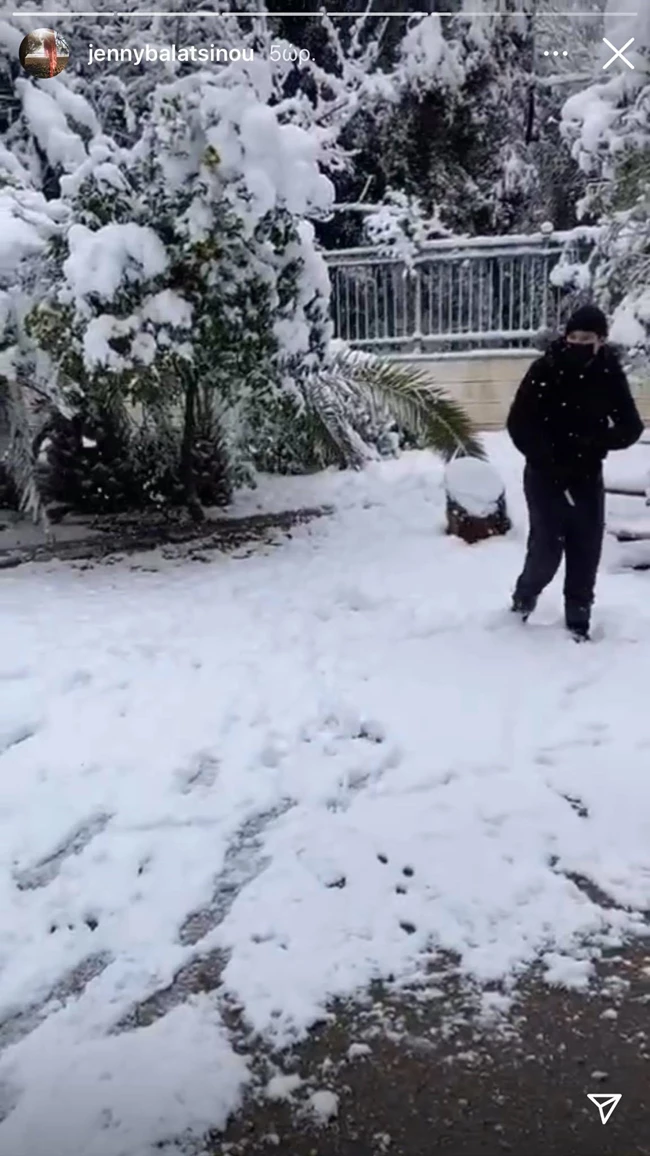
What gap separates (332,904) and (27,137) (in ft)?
14.5

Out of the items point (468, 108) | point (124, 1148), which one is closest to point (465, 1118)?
point (124, 1148)

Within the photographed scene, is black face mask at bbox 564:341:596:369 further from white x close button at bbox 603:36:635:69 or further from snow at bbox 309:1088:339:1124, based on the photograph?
snow at bbox 309:1088:339:1124

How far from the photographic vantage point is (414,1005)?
5.32ft

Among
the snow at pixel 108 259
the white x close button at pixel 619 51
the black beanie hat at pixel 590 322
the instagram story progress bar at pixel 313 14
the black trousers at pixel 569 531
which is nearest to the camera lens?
the black beanie hat at pixel 590 322

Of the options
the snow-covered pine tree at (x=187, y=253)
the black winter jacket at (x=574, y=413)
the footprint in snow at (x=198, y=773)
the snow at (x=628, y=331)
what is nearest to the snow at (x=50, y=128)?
the snow-covered pine tree at (x=187, y=253)

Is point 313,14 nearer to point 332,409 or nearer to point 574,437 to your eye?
point 332,409

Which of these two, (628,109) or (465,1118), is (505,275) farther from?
(465,1118)

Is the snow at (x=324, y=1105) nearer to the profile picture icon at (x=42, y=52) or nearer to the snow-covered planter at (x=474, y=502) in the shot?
the snow-covered planter at (x=474, y=502)

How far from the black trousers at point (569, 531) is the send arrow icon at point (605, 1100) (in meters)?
1.92

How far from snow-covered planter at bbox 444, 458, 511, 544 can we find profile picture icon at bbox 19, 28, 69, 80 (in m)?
2.29

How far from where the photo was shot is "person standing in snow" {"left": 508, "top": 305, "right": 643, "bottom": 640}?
117 inches

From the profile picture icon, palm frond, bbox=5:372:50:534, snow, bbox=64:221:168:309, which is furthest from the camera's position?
palm frond, bbox=5:372:50:534

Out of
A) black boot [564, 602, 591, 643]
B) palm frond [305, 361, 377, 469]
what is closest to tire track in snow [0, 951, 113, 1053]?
black boot [564, 602, 591, 643]

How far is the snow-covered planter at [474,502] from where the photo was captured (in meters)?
4.38
